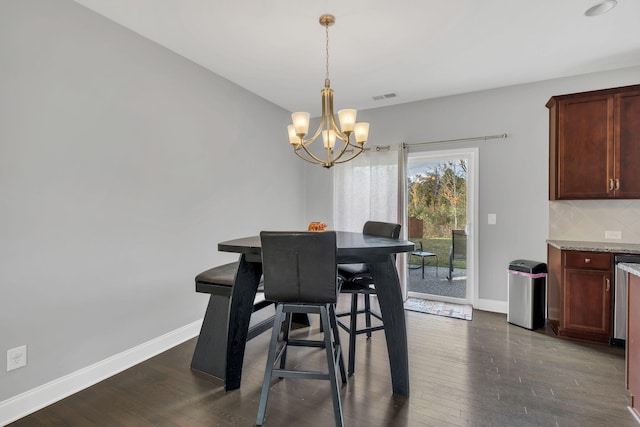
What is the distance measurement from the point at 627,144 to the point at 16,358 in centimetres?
497

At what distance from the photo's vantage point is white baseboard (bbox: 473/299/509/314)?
3.65m

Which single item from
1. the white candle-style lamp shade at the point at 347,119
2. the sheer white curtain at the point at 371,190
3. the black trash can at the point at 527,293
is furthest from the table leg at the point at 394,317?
the sheer white curtain at the point at 371,190

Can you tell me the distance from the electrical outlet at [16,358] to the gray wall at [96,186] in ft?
0.09

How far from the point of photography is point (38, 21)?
6.46ft

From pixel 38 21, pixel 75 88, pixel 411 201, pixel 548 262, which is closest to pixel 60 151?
pixel 75 88

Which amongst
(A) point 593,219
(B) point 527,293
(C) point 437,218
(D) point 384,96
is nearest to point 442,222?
(C) point 437,218

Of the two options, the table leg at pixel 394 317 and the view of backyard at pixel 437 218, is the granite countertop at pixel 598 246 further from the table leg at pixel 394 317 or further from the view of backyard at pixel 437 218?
the table leg at pixel 394 317

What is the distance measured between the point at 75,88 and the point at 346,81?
2.44 metres

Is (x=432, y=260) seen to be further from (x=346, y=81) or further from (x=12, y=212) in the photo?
(x=12, y=212)

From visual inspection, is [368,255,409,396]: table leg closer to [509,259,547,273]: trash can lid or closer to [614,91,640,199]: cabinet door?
[509,259,547,273]: trash can lid

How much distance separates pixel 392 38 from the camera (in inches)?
102

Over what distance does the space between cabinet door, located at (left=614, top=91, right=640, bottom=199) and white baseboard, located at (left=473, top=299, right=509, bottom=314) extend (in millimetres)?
1572

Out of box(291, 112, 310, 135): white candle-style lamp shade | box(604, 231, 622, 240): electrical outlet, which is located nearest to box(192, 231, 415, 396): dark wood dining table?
box(291, 112, 310, 135): white candle-style lamp shade

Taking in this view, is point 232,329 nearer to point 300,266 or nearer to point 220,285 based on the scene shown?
point 220,285
